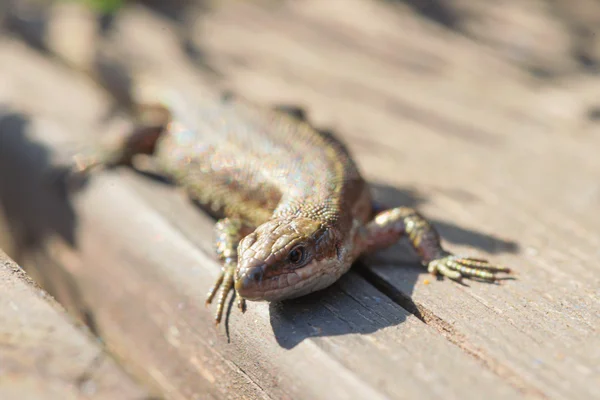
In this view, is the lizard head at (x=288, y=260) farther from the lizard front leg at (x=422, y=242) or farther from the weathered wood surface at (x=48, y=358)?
the weathered wood surface at (x=48, y=358)

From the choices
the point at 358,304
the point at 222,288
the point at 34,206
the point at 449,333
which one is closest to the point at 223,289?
the point at 222,288

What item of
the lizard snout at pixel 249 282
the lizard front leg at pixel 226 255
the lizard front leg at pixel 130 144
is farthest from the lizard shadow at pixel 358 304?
the lizard front leg at pixel 130 144

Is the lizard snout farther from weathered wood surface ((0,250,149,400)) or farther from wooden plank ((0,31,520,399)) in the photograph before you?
weathered wood surface ((0,250,149,400))

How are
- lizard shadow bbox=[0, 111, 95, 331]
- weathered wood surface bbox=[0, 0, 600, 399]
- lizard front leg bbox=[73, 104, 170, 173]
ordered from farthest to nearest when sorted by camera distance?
lizard front leg bbox=[73, 104, 170, 173]
lizard shadow bbox=[0, 111, 95, 331]
weathered wood surface bbox=[0, 0, 600, 399]

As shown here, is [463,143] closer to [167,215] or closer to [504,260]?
[504,260]

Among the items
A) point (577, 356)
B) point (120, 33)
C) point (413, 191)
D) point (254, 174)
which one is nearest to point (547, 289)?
point (577, 356)

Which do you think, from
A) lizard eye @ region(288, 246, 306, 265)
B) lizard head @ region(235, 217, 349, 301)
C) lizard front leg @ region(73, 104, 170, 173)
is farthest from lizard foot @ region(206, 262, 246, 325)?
lizard front leg @ region(73, 104, 170, 173)
